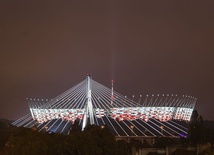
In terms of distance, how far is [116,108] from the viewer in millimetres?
63531

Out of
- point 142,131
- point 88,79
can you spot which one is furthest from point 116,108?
point 88,79

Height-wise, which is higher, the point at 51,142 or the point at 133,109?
the point at 133,109

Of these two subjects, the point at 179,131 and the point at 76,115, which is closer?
the point at 179,131

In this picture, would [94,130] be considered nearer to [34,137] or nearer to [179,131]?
[34,137]

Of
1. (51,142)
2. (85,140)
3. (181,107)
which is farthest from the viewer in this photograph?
(181,107)

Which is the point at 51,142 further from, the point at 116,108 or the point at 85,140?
the point at 116,108

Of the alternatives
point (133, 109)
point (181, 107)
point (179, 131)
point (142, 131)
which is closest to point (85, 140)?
point (142, 131)

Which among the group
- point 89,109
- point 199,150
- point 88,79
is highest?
point 88,79

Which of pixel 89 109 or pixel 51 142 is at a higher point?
pixel 89 109

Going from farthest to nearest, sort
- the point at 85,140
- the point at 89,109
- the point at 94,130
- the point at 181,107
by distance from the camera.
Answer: the point at 181,107
the point at 89,109
the point at 94,130
the point at 85,140

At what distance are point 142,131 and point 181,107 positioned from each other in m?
22.3

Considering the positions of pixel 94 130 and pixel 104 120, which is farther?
pixel 104 120

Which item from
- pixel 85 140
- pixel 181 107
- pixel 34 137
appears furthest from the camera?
pixel 181 107

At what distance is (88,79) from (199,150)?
27.1 metres
